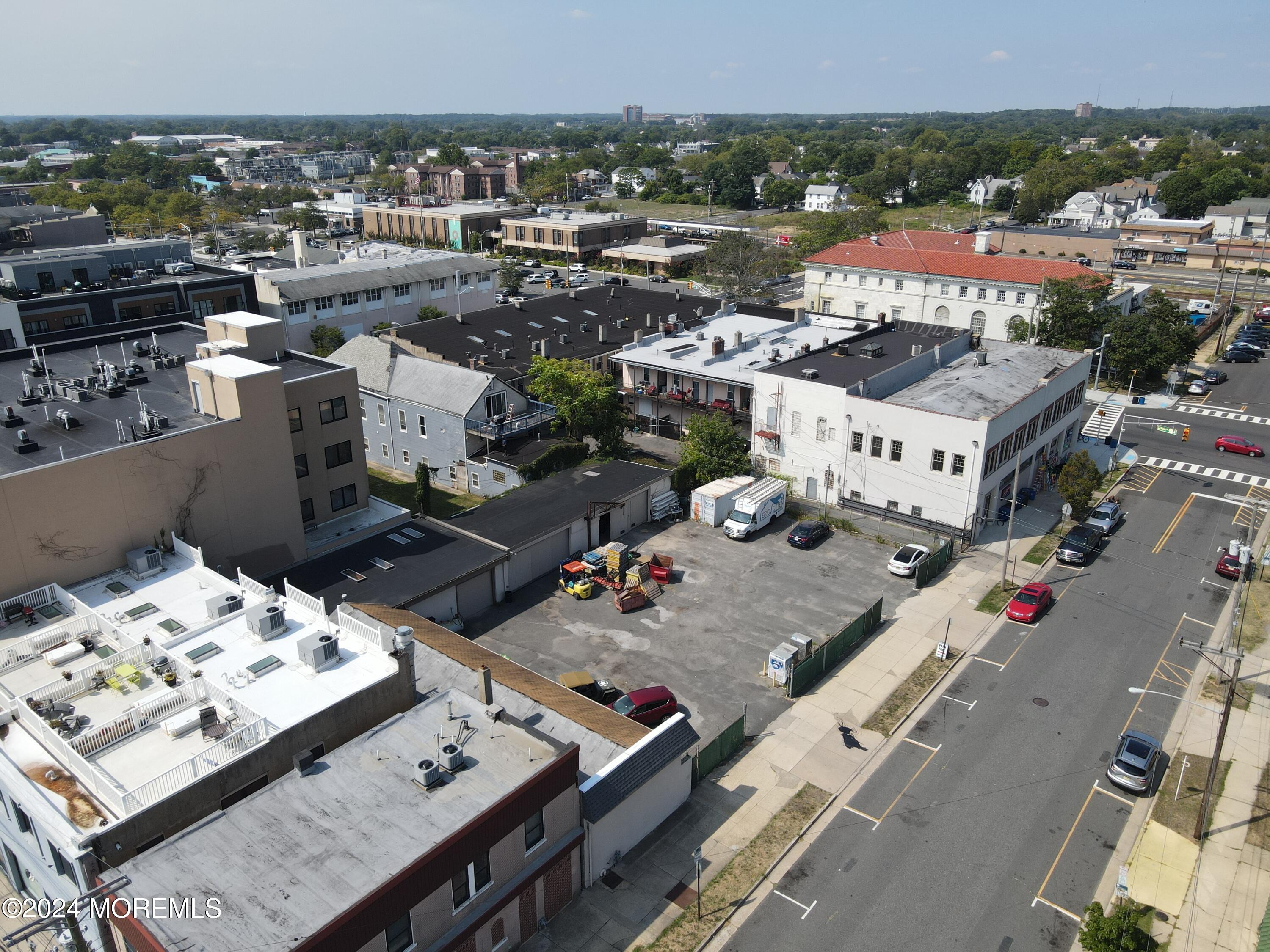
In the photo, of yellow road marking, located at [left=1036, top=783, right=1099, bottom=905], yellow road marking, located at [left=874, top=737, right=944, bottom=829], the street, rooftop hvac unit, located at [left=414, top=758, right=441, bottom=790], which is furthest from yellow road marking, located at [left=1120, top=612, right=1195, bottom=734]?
rooftop hvac unit, located at [left=414, top=758, right=441, bottom=790]

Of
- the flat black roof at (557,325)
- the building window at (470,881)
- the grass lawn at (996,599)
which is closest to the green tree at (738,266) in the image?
the flat black roof at (557,325)

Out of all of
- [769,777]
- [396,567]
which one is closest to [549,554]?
[396,567]

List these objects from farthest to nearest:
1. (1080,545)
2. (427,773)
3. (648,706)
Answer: (1080,545), (648,706), (427,773)

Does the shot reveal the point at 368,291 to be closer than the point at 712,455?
No

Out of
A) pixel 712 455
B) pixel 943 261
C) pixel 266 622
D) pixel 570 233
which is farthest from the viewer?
pixel 570 233

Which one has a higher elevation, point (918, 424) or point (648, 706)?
point (918, 424)

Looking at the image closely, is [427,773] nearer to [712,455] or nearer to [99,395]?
[99,395]

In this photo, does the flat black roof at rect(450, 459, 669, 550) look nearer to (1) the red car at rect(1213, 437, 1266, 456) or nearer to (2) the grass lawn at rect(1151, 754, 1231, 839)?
(2) the grass lawn at rect(1151, 754, 1231, 839)
